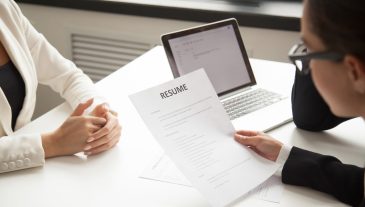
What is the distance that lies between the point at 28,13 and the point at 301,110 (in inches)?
70.9

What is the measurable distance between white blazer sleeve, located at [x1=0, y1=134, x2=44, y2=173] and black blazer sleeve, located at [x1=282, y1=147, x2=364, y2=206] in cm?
58

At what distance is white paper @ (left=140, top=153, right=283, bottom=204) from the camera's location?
94 centimetres

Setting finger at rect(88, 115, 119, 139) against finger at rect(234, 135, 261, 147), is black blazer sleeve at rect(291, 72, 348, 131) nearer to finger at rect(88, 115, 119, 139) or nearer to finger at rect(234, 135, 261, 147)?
finger at rect(234, 135, 261, 147)

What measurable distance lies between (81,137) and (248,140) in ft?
1.35

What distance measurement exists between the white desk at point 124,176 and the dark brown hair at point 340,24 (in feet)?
1.22

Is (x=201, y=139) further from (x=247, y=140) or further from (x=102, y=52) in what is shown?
(x=102, y=52)

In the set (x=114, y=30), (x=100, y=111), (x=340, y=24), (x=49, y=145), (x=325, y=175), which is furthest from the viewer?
(x=114, y=30)

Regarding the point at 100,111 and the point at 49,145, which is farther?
the point at 100,111

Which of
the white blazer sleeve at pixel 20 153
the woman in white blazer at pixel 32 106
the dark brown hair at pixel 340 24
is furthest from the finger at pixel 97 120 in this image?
the dark brown hair at pixel 340 24

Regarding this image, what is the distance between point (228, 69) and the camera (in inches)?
53.9

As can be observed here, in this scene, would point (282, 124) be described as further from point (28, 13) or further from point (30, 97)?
point (28, 13)

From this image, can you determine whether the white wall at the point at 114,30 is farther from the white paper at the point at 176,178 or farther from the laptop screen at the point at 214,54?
the white paper at the point at 176,178

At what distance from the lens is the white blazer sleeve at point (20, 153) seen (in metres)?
1.02

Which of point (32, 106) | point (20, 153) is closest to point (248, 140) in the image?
point (20, 153)
